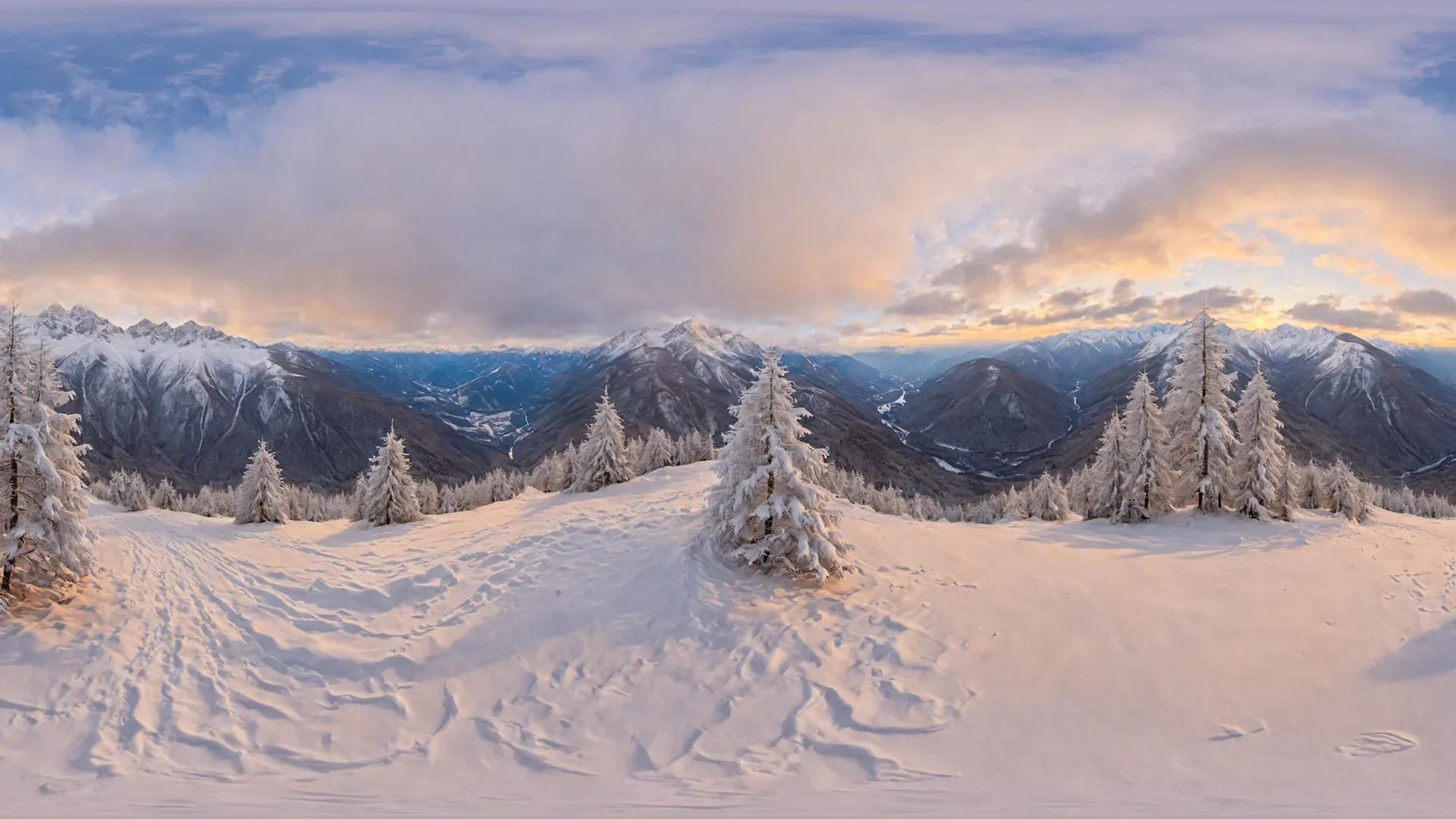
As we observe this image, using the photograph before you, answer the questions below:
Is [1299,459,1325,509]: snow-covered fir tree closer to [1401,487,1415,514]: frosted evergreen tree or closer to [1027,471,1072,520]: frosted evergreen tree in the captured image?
[1027,471,1072,520]: frosted evergreen tree

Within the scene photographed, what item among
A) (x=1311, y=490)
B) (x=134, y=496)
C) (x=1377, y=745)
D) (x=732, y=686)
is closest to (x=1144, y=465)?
(x=1311, y=490)

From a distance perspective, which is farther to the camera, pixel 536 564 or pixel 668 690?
pixel 536 564

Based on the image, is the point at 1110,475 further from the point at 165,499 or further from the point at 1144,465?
the point at 165,499

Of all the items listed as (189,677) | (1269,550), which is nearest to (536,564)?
(189,677)

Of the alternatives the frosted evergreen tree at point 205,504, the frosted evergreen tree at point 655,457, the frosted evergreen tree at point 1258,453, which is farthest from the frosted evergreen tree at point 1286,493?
the frosted evergreen tree at point 205,504

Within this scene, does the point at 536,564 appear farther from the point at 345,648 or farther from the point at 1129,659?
the point at 1129,659

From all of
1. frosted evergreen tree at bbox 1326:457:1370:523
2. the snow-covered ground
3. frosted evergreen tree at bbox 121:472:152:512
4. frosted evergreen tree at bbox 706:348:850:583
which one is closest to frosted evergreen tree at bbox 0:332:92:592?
the snow-covered ground
